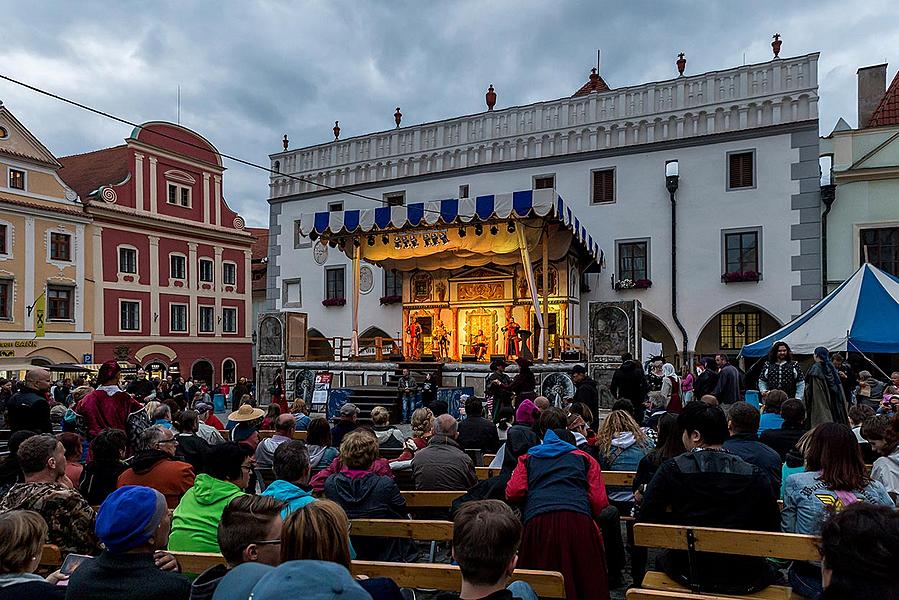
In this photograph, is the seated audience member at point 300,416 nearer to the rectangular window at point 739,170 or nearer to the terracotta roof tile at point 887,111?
the rectangular window at point 739,170

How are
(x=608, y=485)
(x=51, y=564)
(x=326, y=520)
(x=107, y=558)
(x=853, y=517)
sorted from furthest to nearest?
(x=608, y=485) → (x=51, y=564) → (x=107, y=558) → (x=326, y=520) → (x=853, y=517)

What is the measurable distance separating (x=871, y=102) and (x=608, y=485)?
20907 mm

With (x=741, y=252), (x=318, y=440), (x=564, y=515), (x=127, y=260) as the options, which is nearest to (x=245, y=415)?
(x=318, y=440)

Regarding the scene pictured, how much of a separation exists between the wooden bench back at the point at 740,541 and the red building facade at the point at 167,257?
27409 millimetres

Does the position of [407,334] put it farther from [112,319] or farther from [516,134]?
[112,319]

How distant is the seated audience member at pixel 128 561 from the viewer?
262cm

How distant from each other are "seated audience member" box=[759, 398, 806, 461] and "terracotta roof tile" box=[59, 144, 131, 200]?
29.9 meters

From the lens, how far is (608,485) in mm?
5648

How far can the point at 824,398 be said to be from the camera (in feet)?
26.6

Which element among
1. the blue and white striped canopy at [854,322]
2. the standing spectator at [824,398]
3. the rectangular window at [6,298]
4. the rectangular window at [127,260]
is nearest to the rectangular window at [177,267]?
the rectangular window at [127,260]

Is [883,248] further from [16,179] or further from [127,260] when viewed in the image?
[16,179]

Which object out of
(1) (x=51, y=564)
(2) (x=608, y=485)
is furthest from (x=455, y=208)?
(1) (x=51, y=564)

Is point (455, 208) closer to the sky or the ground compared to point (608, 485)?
closer to the sky

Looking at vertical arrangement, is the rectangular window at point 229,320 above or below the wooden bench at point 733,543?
above
